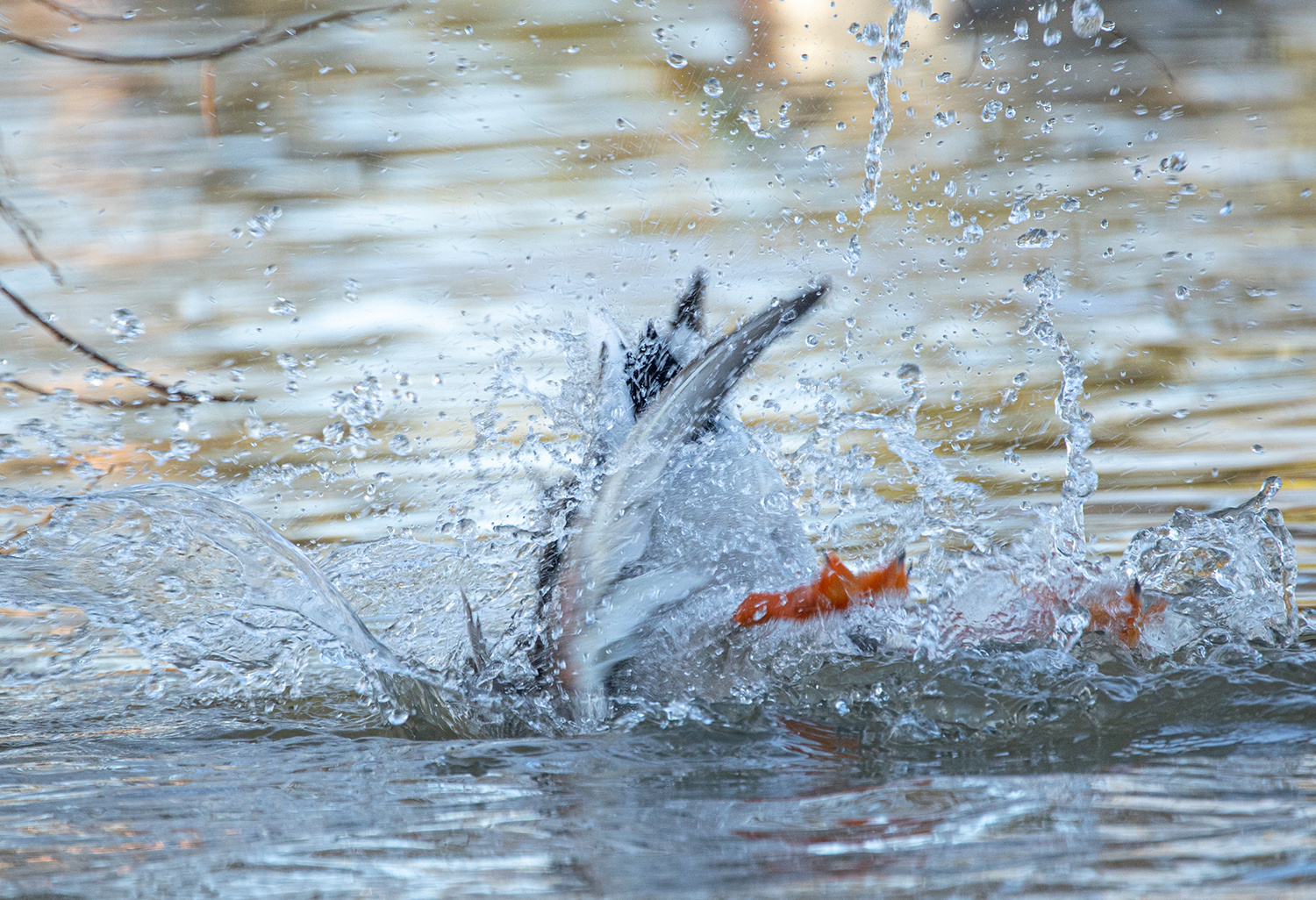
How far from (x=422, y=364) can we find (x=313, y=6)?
3.30 feet

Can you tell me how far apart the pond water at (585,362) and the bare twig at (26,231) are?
0.04ft

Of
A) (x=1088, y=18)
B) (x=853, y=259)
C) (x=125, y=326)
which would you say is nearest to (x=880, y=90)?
(x=853, y=259)

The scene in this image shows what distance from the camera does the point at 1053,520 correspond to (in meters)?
1.56

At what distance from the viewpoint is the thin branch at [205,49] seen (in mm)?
2621

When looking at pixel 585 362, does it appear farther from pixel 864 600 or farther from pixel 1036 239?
pixel 1036 239

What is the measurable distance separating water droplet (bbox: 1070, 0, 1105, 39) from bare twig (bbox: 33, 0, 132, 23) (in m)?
2.11

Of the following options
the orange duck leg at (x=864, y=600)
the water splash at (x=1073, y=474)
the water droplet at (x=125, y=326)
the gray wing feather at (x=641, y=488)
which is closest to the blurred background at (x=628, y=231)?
the water droplet at (x=125, y=326)

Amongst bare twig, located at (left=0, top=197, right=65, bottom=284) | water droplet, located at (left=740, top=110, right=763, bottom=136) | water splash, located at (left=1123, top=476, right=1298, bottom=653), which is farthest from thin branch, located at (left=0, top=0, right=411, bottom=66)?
water splash, located at (left=1123, top=476, right=1298, bottom=653)

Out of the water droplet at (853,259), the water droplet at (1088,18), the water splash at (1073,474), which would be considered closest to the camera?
the water splash at (1073,474)

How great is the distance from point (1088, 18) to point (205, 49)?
1.96 metres

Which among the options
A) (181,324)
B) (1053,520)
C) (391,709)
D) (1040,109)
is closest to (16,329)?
(181,324)

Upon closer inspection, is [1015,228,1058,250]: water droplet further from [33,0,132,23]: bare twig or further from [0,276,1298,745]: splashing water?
[33,0,132,23]: bare twig

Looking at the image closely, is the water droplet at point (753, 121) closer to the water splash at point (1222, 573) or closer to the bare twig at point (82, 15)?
the water splash at point (1222, 573)

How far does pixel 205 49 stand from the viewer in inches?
106
